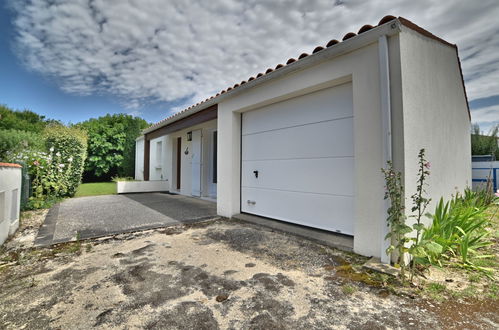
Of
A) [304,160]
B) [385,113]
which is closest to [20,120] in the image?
[304,160]

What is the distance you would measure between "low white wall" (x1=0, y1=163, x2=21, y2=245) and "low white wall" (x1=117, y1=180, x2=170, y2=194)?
5.90 m

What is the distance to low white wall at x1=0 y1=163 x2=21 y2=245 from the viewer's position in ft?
10.9

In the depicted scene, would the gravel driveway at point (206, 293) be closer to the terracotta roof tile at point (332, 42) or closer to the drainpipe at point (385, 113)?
the drainpipe at point (385, 113)

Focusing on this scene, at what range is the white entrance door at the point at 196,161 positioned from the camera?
27.7 ft

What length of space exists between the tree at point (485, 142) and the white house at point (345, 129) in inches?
247

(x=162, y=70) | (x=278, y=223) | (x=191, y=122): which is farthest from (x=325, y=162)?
(x=162, y=70)

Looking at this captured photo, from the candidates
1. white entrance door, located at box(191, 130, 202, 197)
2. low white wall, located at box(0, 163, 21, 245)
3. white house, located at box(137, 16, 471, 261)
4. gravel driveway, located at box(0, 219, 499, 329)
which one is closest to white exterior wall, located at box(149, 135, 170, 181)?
white entrance door, located at box(191, 130, 202, 197)

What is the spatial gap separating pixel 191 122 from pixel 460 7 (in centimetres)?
681

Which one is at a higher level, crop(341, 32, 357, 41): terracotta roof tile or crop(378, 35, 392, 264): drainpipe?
crop(341, 32, 357, 41): terracotta roof tile

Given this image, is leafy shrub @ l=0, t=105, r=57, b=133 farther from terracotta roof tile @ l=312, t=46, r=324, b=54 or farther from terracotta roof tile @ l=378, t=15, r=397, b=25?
terracotta roof tile @ l=378, t=15, r=397, b=25

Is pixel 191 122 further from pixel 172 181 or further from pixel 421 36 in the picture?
pixel 421 36

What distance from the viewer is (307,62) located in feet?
11.6

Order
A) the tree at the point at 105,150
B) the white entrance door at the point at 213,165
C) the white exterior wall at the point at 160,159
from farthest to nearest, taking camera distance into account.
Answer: the tree at the point at 105,150 < the white exterior wall at the point at 160,159 < the white entrance door at the point at 213,165

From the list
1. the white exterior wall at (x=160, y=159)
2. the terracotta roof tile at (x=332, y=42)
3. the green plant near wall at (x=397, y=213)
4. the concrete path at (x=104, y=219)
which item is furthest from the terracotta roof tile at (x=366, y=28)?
the white exterior wall at (x=160, y=159)
